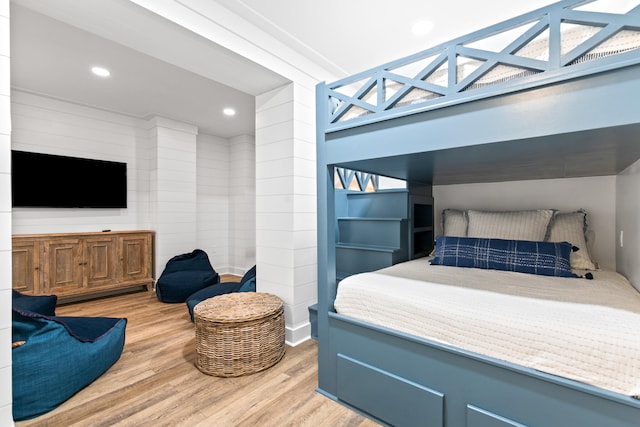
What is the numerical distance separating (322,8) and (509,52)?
1.39 metres

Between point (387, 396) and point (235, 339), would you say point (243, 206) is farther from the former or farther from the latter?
point (387, 396)

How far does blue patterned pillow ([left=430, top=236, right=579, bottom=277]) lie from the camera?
1944 mm

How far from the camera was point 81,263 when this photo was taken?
3.44 m

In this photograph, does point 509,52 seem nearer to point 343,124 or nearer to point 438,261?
point 343,124

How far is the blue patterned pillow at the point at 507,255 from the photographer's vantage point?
194 centimetres

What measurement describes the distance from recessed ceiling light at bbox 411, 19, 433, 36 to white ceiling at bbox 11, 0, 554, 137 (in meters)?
0.04

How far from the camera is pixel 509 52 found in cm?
115

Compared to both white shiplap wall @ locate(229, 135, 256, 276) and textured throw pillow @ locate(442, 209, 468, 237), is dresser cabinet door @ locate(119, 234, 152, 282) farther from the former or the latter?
textured throw pillow @ locate(442, 209, 468, 237)

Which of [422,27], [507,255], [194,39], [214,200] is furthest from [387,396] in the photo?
[214,200]

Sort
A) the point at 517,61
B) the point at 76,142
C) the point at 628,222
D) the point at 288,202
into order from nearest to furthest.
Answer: the point at 517,61, the point at 628,222, the point at 288,202, the point at 76,142

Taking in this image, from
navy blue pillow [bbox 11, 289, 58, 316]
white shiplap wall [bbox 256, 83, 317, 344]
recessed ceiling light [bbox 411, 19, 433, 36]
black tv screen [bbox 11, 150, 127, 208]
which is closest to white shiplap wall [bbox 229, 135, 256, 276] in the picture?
black tv screen [bbox 11, 150, 127, 208]

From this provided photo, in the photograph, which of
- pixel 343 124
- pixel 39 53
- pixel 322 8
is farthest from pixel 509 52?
pixel 39 53

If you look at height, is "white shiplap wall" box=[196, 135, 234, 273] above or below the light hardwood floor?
above

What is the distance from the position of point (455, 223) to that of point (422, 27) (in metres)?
1.67
